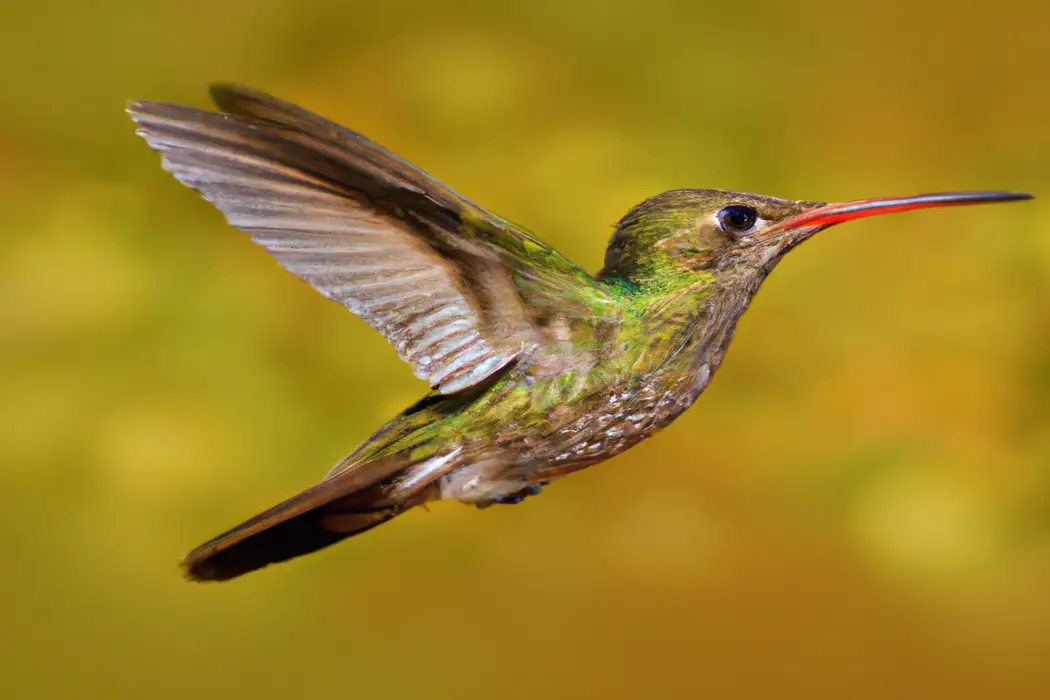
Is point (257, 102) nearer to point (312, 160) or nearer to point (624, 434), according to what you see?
point (312, 160)

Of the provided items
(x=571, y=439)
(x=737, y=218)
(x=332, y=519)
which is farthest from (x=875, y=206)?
(x=332, y=519)

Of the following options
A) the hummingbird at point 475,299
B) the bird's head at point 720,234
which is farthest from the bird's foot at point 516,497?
the bird's head at point 720,234

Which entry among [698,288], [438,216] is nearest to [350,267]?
[438,216]

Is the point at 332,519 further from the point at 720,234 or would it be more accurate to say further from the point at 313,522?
the point at 720,234

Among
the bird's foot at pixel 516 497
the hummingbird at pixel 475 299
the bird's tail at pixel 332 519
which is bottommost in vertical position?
the bird's foot at pixel 516 497

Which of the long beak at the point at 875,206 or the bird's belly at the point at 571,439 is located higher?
the long beak at the point at 875,206

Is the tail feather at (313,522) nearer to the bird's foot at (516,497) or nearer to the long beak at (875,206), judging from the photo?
the bird's foot at (516,497)

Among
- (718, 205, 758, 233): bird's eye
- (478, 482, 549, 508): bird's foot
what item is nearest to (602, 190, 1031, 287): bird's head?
(718, 205, 758, 233): bird's eye

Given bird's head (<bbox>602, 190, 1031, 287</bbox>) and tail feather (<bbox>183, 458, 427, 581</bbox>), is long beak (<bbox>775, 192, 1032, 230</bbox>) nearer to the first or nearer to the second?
bird's head (<bbox>602, 190, 1031, 287</bbox>)
